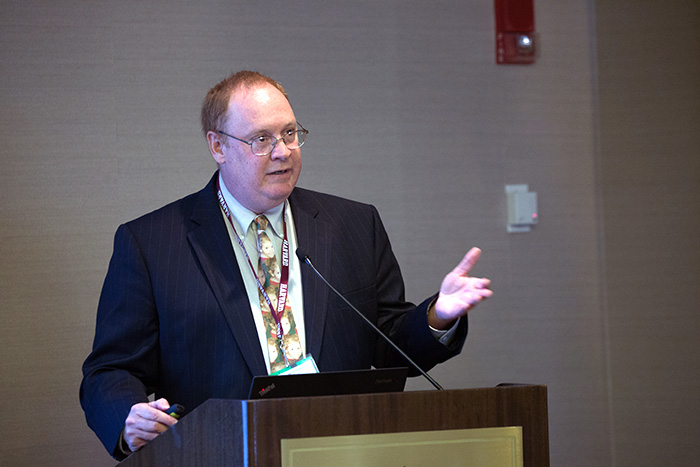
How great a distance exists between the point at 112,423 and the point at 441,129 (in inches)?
83.9

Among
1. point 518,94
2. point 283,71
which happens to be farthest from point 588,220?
point 283,71

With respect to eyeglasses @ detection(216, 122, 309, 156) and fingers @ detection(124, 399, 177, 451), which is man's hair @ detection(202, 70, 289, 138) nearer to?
eyeglasses @ detection(216, 122, 309, 156)

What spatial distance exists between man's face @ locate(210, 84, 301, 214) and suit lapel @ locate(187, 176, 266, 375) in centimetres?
10

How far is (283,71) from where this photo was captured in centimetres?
337

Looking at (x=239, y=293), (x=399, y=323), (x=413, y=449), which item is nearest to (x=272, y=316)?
(x=239, y=293)

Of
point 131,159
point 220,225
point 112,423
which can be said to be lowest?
point 112,423

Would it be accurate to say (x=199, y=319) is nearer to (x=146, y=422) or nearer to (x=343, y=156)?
(x=146, y=422)

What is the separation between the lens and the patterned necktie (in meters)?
2.18

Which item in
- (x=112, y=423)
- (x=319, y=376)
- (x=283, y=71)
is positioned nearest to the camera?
(x=319, y=376)

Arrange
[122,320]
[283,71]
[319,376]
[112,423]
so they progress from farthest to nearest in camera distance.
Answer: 1. [283,71]
2. [122,320]
3. [112,423]
4. [319,376]

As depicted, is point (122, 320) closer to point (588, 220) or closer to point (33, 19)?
point (33, 19)

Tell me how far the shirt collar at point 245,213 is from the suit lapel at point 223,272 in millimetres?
42

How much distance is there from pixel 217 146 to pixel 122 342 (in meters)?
0.65

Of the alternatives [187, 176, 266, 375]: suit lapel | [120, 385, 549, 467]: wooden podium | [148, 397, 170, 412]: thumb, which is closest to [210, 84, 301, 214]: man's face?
[187, 176, 266, 375]: suit lapel
